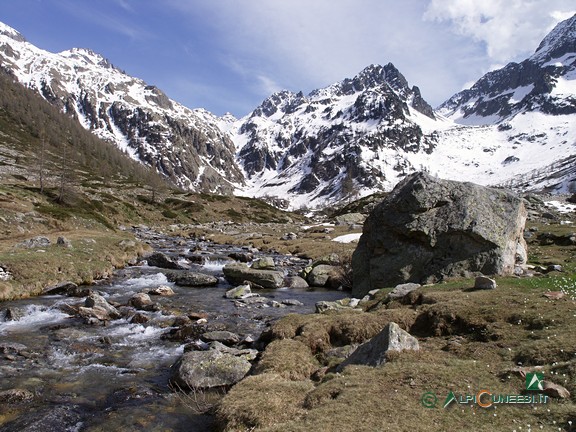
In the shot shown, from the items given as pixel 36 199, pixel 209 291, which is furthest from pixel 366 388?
pixel 36 199

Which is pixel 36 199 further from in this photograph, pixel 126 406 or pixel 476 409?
pixel 476 409

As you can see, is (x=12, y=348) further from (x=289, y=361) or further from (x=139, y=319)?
(x=289, y=361)

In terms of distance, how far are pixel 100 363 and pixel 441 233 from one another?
836 inches

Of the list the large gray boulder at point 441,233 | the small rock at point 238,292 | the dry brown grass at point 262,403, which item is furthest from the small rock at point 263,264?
the dry brown grass at point 262,403

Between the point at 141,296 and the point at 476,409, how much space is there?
72.9 ft

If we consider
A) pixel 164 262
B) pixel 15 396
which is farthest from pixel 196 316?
pixel 164 262

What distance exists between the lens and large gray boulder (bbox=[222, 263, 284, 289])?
35.5 metres

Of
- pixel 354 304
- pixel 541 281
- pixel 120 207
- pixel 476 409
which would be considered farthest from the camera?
pixel 120 207

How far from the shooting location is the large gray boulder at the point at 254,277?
35531 mm

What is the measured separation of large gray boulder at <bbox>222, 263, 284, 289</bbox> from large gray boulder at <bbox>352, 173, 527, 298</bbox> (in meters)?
8.82

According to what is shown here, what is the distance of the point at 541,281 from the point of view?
19.4 metres

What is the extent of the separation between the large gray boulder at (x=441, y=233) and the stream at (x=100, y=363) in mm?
7019

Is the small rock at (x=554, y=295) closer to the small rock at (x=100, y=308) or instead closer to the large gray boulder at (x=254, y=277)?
the small rock at (x=100, y=308)

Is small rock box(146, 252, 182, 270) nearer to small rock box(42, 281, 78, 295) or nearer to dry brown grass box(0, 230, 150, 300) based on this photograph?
dry brown grass box(0, 230, 150, 300)
